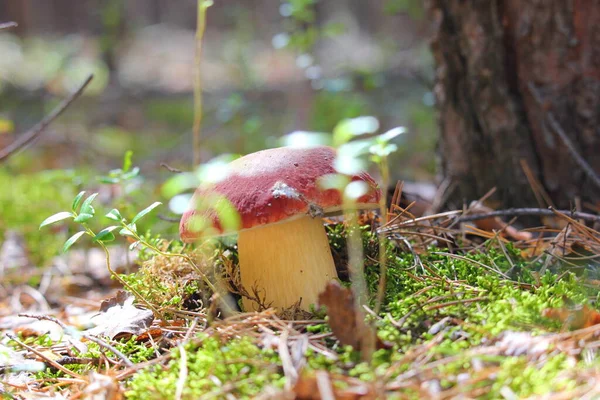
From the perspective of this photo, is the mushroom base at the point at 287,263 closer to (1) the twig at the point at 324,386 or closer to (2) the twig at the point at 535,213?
(1) the twig at the point at 324,386

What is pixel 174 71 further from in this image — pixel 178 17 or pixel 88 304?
pixel 88 304

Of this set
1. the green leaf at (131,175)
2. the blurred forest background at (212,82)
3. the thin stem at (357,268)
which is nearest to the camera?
the thin stem at (357,268)

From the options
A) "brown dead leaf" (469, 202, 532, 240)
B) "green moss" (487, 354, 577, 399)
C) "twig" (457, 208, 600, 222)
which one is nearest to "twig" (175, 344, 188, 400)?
"green moss" (487, 354, 577, 399)

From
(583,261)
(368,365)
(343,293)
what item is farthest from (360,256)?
(583,261)

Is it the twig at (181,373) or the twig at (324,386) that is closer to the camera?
the twig at (324,386)

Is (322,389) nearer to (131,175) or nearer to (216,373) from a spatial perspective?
(216,373)

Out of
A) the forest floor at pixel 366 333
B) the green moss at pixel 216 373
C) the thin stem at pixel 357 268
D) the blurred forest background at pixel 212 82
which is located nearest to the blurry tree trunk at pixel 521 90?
the blurred forest background at pixel 212 82

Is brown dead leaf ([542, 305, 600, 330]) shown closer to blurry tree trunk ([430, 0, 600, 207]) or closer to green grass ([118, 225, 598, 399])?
green grass ([118, 225, 598, 399])
